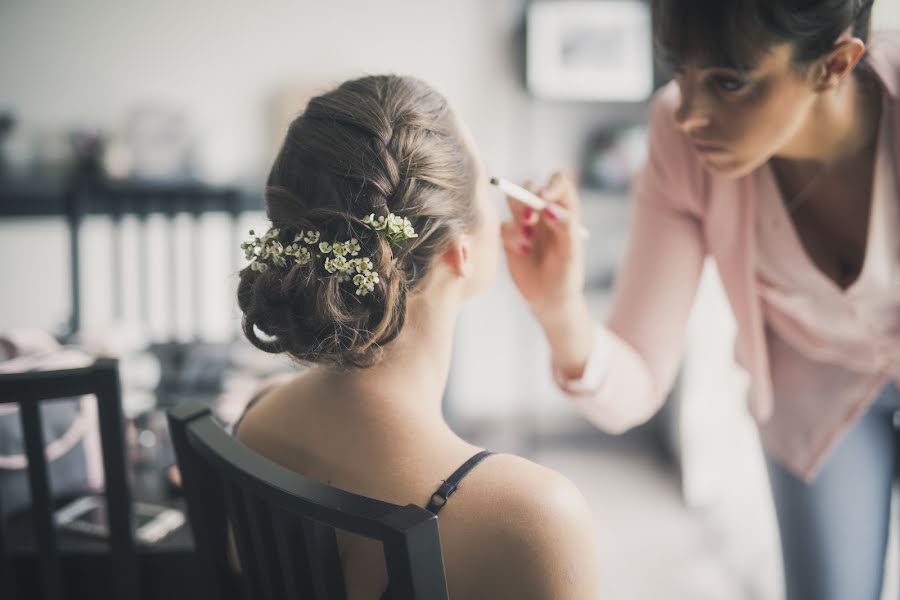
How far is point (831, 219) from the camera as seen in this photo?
1162mm

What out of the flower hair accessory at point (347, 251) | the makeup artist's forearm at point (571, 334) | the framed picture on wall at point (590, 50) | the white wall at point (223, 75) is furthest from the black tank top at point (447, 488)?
the framed picture on wall at point (590, 50)

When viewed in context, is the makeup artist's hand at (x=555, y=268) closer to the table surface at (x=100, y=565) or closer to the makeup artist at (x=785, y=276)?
the makeup artist at (x=785, y=276)

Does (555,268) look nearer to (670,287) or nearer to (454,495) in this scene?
(670,287)

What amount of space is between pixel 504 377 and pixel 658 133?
2562mm

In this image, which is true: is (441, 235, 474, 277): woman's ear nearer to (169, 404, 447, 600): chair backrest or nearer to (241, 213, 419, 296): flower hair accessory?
(241, 213, 419, 296): flower hair accessory

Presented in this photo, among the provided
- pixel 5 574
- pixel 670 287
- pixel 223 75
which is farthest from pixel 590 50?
pixel 5 574

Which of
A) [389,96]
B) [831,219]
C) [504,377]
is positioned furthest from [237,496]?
[504,377]

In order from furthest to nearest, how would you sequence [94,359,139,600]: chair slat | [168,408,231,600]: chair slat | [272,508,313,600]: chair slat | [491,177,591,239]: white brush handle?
[491,177,591,239]: white brush handle
[94,359,139,600]: chair slat
[168,408,231,600]: chair slat
[272,508,313,600]: chair slat

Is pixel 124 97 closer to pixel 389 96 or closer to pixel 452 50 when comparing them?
pixel 452 50

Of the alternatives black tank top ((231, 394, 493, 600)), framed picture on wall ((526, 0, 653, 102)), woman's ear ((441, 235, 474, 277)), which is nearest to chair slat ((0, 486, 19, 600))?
black tank top ((231, 394, 493, 600))

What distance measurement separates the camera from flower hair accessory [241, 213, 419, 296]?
0.79 meters

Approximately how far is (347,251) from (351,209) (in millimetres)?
46

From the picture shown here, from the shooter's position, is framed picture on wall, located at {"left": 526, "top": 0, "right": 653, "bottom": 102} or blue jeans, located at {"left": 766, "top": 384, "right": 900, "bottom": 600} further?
framed picture on wall, located at {"left": 526, "top": 0, "right": 653, "bottom": 102}

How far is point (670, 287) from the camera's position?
3.96ft
